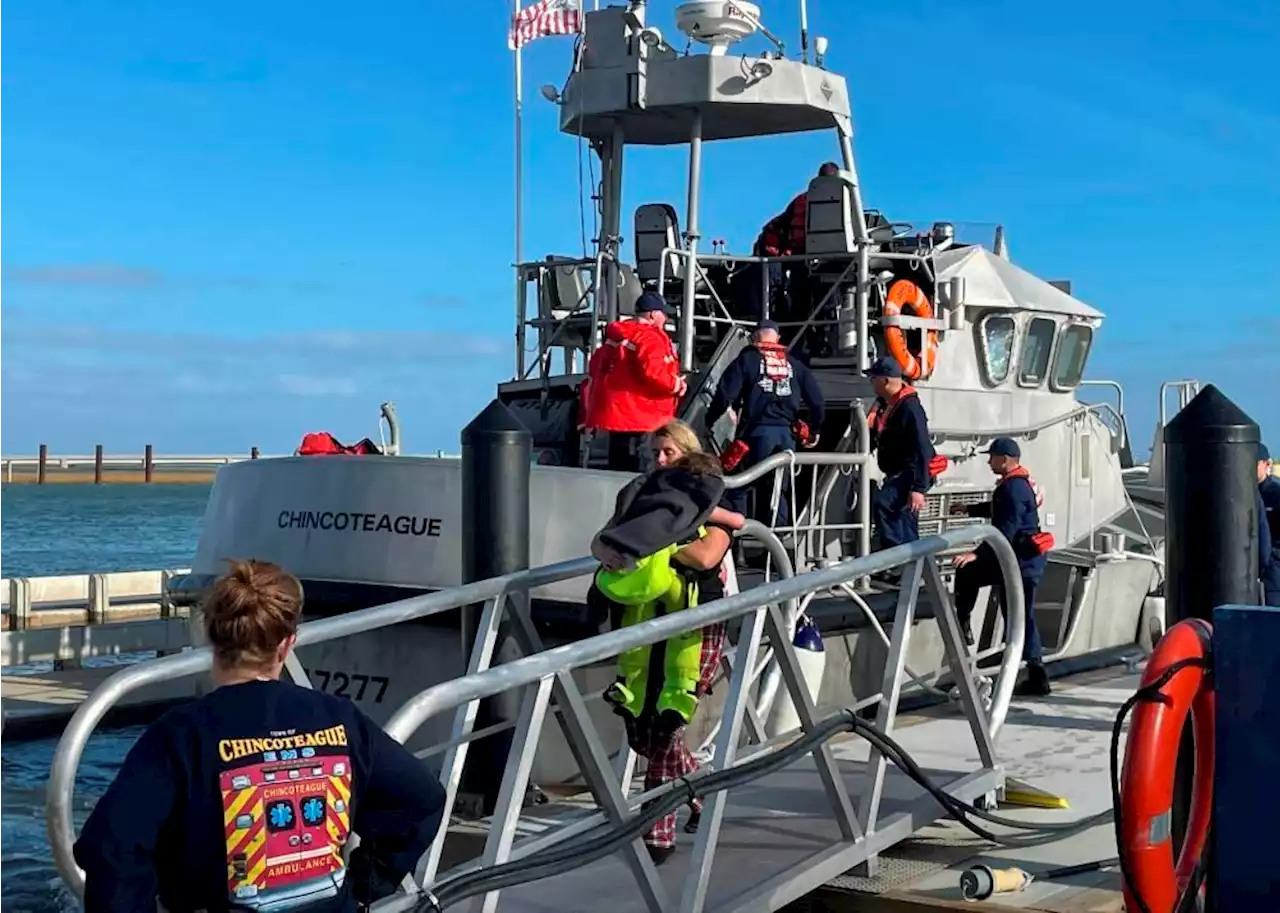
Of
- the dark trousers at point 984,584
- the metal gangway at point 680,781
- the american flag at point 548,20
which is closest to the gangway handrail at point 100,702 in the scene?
the metal gangway at point 680,781

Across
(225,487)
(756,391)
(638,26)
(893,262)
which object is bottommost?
(225,487)

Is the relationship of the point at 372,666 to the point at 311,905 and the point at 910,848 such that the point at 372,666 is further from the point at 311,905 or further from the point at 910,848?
the point at 311,905

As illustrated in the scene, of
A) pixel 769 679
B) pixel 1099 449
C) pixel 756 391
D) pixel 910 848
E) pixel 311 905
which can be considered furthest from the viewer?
pixel 1099 449

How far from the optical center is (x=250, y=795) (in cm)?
224

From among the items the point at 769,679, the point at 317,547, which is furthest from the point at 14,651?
the point at 769,679

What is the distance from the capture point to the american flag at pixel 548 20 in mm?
9977

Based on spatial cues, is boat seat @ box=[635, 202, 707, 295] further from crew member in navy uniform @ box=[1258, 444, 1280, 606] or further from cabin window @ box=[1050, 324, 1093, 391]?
crew member in navy uniform @ box=[1258, 444, 1280, 606]

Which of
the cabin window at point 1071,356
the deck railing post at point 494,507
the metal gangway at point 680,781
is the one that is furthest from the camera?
the cabin window at point 1071,356

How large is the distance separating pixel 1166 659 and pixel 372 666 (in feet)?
14.3

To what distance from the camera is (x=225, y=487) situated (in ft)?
26.8

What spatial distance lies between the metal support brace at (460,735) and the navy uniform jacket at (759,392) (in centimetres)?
283

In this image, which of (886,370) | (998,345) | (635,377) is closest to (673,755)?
(635,377)

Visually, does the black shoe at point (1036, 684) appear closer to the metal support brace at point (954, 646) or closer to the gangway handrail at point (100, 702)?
the metal support brace at point (954, 646)

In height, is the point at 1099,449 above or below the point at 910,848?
above
